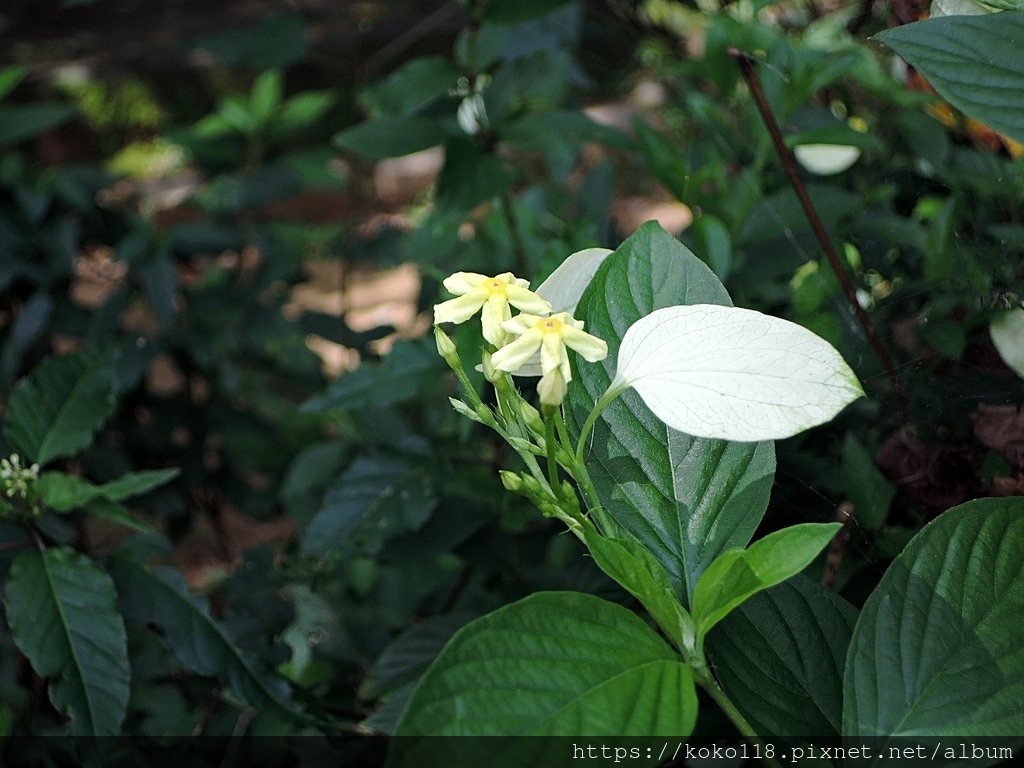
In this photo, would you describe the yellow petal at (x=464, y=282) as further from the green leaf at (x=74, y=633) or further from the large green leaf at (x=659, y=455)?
the green leaf at (x=74, y=633)

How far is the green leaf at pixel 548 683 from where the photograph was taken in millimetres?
346

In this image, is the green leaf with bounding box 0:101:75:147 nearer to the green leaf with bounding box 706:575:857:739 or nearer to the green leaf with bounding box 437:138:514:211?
the green leaf with bounding box 437:138:514:211

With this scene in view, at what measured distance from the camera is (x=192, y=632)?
69cm

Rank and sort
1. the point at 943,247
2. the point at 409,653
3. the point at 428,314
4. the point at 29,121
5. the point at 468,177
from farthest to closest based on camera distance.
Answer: the point at 29,121 → the point at 428,314 → the point at 468,177 → the point at 409,653 → the point at 943,247

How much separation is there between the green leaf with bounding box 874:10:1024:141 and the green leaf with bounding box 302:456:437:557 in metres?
0.54

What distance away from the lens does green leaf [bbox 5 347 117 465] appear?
728mm

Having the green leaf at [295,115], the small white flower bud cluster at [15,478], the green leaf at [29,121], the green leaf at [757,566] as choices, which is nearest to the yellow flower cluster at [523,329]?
the green leaf at [757,566]

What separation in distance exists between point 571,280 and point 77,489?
1.43 feet

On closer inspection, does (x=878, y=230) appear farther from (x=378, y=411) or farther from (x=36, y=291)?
(x=36, y=291)

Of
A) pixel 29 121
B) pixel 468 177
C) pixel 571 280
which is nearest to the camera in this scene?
pixel 571 280

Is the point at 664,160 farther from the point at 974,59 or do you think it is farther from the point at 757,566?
the point at 757,566

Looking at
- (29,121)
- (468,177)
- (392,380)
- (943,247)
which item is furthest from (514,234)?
(29,121)

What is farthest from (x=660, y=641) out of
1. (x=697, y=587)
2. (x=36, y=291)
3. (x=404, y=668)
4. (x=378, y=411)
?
(x=36, y=291)

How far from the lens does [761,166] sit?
79 centimetres
